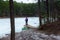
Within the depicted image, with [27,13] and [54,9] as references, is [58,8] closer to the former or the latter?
[54,9]

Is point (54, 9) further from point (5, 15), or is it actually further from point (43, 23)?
point (5, 15)

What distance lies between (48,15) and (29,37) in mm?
8156

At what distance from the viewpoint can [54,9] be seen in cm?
1902

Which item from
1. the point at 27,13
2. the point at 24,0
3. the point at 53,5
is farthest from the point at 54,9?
the point at 24,0

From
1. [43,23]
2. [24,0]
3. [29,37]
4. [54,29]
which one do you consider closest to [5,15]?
[24,0]

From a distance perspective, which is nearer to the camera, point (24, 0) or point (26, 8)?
point (26, 8)

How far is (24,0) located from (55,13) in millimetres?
43668

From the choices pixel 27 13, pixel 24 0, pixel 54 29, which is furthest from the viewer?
pixel 24 0

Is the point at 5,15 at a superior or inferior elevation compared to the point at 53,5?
inferior

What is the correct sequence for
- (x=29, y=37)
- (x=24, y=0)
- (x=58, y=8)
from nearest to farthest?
(x=29, y=37) < (x=58, y=8) < (x=24, y=0)

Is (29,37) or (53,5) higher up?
(53,5)

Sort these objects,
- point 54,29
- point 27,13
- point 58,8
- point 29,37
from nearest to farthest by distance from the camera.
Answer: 1. point 29,37
2. point 54,29
3. point 58,8
4. point 27,13

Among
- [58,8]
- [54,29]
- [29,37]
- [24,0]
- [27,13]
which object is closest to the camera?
[29,37]

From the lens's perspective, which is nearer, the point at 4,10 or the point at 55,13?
the point at 55,13
